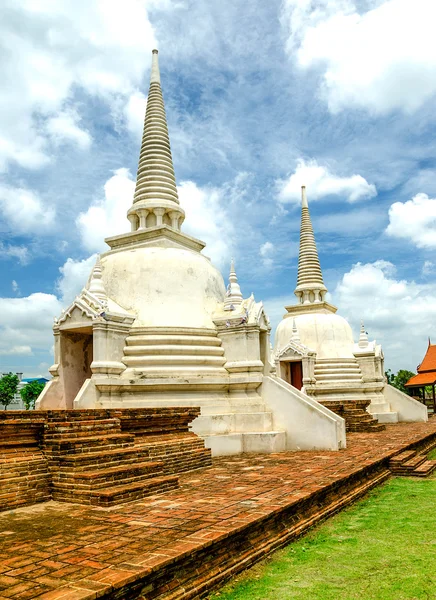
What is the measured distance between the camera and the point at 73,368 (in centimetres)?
1561

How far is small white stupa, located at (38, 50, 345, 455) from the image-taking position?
14.1m

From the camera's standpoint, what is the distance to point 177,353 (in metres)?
14.9

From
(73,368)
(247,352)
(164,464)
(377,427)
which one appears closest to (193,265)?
(247,352)

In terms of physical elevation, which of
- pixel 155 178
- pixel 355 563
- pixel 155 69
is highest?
pixel 155 69

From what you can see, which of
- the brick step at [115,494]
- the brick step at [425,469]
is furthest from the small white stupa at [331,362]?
the brick step at [115,494]

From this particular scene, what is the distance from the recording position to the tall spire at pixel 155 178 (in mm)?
18422

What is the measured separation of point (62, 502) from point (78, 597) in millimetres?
4309

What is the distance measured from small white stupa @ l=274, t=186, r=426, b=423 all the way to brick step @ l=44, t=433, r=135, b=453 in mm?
17000

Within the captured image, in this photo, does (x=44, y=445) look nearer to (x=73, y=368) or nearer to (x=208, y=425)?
(x=208, y=425)

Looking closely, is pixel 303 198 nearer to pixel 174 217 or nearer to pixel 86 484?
pixel 174 217

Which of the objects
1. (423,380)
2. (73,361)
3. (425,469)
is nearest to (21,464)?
(73,361)

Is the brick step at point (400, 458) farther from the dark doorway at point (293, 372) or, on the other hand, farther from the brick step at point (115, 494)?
the dark doorway at point (293, 372)

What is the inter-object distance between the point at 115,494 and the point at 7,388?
2078 inches

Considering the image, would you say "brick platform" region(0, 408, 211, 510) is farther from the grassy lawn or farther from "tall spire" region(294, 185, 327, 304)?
"tall spire" region(294, 185, 327, 304)
